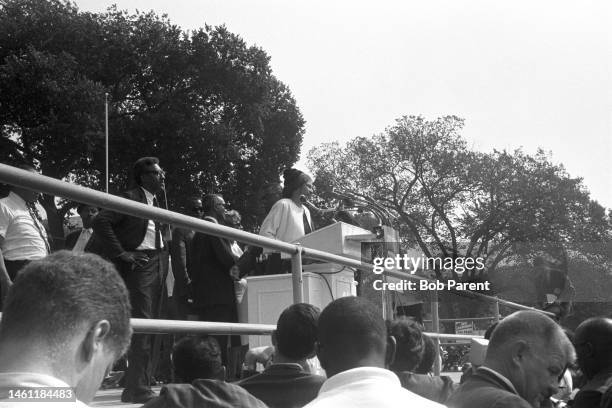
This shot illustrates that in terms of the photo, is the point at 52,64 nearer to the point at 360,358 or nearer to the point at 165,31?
the point at 165,31

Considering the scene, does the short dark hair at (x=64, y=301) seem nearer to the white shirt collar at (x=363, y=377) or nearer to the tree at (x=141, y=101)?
the white shirt collar at (x=363, y=377)

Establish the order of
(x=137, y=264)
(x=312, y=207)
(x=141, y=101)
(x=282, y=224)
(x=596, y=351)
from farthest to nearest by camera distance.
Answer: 1. (x=141, y=101)
2. (x=312, y=207)
3. (x=282, y=224)
4. (x=137, y=264)
5. (x=596, y=351)

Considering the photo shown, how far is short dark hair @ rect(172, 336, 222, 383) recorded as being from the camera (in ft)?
10.4

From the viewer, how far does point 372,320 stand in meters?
2.66

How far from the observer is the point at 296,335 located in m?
3.63

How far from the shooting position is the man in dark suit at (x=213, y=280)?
5871mm

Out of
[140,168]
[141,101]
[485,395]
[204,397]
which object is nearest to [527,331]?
[485,395]

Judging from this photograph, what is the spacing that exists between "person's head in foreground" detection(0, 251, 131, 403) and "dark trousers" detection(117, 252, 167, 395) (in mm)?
3131

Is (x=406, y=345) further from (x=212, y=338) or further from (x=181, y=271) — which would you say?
(x=181, y=271)

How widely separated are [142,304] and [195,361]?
2.03 metres

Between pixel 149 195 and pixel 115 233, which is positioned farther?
pixel 149 195

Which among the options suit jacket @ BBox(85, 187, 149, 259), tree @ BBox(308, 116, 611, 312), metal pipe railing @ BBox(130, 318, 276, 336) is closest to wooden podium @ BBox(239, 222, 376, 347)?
suit jacket @ BBox(85, 187, 149, 259)

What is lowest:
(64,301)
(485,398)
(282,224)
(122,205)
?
(485,398)

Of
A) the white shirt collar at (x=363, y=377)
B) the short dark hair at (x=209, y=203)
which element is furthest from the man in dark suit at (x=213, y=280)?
the white shirt collar at (x=363, y=377)
